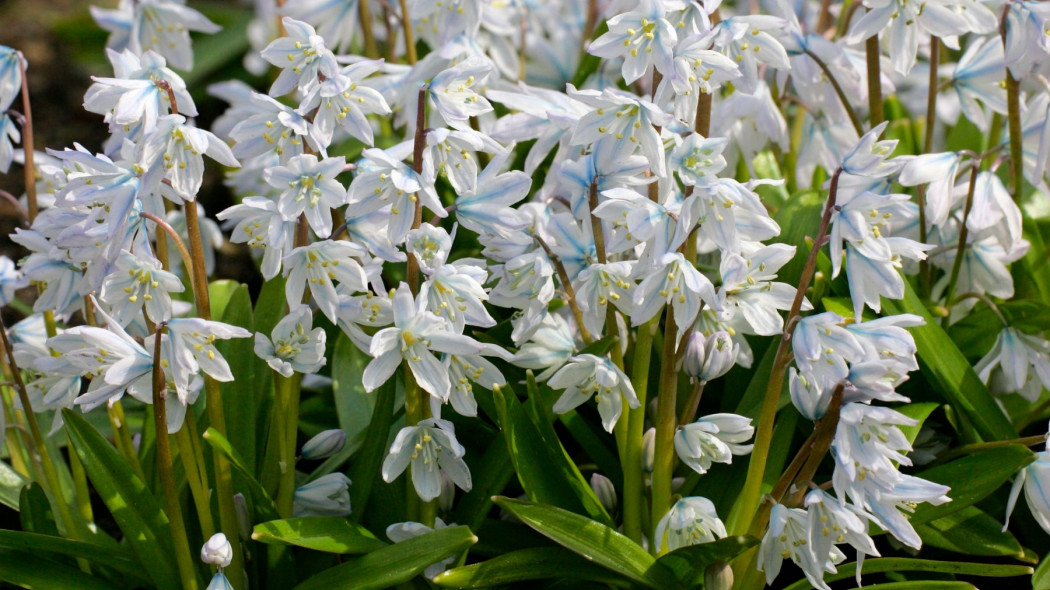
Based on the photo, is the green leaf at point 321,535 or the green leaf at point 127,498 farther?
the green leaf at point 127,498

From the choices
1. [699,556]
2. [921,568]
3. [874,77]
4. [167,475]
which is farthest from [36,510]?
[874,77]

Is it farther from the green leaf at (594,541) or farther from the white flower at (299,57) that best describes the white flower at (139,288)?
the green leaf at (594,541)

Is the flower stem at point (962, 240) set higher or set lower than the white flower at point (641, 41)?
lower

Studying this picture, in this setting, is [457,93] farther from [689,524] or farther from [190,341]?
[689,524]

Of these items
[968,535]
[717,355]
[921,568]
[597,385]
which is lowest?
[968,535]

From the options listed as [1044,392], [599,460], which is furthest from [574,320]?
[1044,392]

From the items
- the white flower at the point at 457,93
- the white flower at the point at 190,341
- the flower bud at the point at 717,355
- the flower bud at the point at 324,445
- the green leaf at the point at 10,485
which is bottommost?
the green leaf at the point at 10,485

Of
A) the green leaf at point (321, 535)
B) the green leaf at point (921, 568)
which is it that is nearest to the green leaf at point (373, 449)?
the green leaf at point (321, 535)
